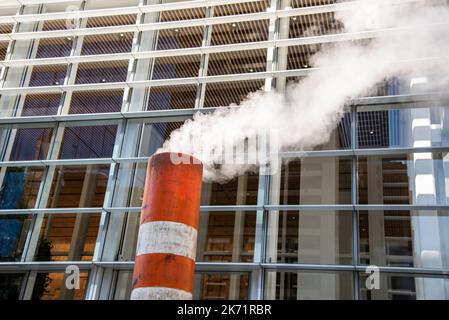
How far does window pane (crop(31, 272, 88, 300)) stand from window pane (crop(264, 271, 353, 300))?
313cm

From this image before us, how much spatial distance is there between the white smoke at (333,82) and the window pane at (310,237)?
1.20 metres

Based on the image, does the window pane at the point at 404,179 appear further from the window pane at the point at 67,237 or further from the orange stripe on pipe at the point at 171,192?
the window pane at the point at 67,237

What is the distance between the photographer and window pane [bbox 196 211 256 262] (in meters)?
8.91

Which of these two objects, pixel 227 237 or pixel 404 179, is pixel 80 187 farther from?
pixel 404 179

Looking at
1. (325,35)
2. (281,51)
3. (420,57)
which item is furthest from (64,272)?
(420,57)

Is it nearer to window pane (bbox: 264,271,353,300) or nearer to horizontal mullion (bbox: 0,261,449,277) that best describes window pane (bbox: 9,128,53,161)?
horizontal mullion (bbox: 0,261,449,277)

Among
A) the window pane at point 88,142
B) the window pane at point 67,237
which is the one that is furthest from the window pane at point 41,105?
the window pane at point 67,237

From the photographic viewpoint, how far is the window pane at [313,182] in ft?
29.3

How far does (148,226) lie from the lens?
21.1 feet

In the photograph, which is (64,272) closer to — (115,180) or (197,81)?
(115,180)

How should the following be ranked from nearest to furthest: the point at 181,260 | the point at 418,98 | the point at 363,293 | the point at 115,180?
the point at 181,260 < the point at 363,293 < the point at 418,98 < the point at 115,180

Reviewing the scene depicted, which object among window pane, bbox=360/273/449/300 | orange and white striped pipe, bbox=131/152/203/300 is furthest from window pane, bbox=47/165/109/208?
window pane, bbox=360/273/449/300

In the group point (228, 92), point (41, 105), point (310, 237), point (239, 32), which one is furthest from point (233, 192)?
point (41, 105)
